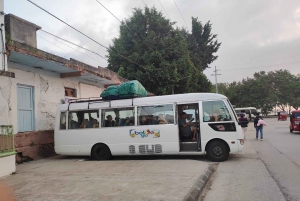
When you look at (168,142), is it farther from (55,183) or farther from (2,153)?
(2,153)

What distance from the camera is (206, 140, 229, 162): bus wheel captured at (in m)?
9.29

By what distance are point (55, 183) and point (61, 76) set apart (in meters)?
6.87

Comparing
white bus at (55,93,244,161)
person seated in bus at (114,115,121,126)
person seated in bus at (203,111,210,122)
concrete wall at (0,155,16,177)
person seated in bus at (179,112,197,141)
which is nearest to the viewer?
concrete wall at (0,155,16,177)

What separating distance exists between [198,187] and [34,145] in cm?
734

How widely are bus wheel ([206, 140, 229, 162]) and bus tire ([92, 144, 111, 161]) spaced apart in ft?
12.2

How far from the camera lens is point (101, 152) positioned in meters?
10.6

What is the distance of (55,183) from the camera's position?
6766 millimetres

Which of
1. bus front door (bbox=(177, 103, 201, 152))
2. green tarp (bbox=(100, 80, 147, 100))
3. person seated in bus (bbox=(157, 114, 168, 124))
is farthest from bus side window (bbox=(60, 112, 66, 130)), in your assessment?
bus front door (bbox=(177, 103, 201, 152))

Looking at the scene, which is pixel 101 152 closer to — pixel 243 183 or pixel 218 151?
pixel 218 151

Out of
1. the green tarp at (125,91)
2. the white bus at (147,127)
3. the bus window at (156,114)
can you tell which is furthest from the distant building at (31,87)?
the bus window at (156,114)

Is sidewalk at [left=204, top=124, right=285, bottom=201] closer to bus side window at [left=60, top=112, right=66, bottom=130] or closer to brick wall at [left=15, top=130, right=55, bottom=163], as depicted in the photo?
bus side window at [left=60, top=112, right=66, bottom=130]

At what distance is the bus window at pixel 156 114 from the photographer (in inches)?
391

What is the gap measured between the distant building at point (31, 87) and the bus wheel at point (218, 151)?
6.45 metres

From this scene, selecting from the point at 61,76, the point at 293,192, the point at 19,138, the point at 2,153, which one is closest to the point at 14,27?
the point at 61,76
